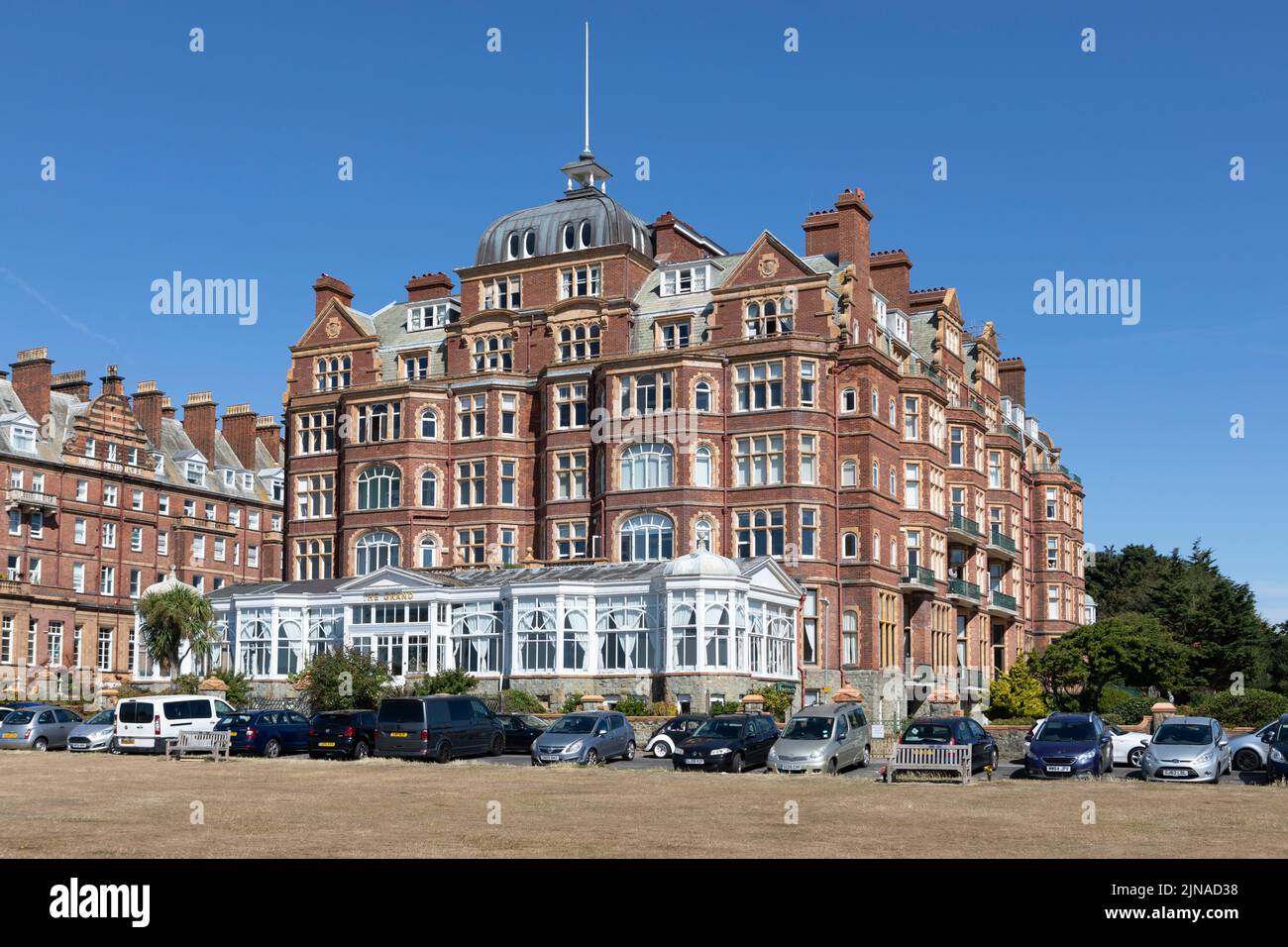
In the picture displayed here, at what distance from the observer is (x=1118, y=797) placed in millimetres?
27969

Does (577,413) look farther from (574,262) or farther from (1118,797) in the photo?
(1118,797)

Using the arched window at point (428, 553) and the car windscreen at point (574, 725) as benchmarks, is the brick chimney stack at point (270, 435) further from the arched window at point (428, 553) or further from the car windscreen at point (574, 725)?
the car windscreen at point (574, 725)

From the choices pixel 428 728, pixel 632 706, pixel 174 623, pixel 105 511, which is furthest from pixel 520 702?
pixel 105 511

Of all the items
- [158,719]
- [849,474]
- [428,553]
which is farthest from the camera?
[428,553]

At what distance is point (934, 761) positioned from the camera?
32.6 m

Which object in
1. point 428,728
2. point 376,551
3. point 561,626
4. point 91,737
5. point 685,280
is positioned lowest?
point 91,737

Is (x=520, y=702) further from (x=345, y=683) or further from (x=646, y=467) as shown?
(x=646, y=467)

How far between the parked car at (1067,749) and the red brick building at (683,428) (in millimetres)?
26341

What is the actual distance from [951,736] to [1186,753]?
208 inches

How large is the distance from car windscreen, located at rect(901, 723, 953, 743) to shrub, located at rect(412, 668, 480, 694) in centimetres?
2426

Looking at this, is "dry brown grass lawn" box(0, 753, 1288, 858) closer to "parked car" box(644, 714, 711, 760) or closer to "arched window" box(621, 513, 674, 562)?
"parked car" box(644, 714, 711, 760)

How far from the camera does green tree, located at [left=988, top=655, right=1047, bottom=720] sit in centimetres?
6631

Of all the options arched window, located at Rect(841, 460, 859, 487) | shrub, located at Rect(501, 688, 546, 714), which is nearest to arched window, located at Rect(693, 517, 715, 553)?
arched window, located at Rect(841, 460, 859, 487)
